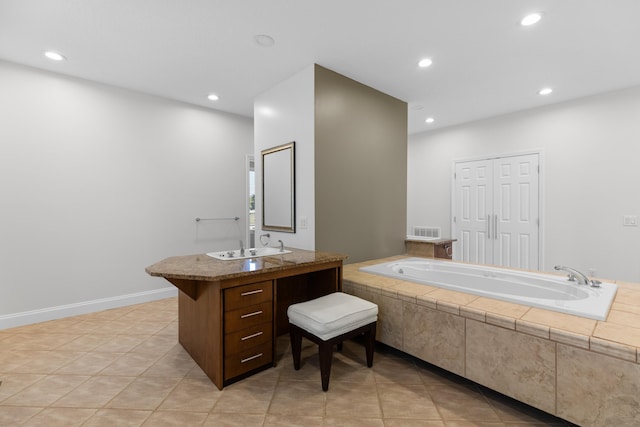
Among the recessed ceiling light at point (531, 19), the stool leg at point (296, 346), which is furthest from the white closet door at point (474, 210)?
the stool leg at point (296, 346)

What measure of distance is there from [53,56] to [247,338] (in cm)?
299

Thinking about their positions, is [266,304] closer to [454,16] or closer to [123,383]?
[123,383]

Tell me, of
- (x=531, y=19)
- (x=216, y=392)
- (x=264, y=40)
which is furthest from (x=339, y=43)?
(x=216, y=392)

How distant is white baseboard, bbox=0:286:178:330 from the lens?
2701 mm

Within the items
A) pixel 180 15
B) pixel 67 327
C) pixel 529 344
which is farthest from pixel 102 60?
pixel 529 344

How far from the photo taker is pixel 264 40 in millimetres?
2299

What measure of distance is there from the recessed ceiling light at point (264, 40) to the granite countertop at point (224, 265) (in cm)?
174

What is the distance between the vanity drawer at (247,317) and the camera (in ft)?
5.86

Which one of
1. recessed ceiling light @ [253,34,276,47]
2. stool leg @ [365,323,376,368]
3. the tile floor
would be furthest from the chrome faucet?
recessed ceiling light @ [253,34,276,47]

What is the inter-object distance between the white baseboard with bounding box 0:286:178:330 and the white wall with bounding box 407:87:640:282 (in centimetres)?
493

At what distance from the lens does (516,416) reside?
1.56 metres

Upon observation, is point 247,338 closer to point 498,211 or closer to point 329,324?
point 329,324

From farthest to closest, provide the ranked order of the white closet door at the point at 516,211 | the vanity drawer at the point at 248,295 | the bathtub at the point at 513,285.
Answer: the white closet door at the point at 516,211, the vanity drawer at the point at 248,295, the bathtub at the point at 513,285

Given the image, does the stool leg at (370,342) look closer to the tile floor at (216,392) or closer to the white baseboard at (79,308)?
the tile floor at (216,392)
